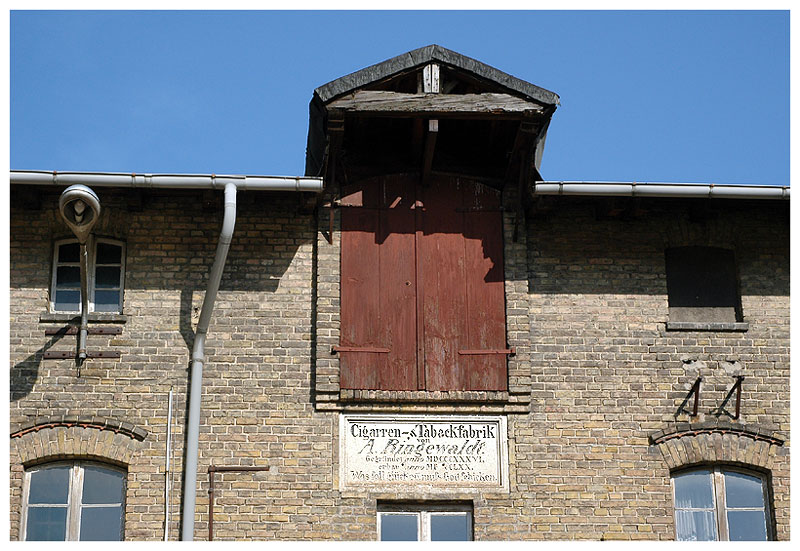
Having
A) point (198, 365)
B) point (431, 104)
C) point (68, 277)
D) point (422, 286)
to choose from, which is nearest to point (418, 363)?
point (422, 286)

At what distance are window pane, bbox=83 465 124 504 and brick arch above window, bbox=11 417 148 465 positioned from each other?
5.8 inches

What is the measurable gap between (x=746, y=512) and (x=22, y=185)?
324 inches

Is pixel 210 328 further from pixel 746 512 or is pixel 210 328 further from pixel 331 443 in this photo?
pixel 746 512

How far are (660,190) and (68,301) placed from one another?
641 centimetres

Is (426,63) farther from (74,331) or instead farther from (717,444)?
(717,444)

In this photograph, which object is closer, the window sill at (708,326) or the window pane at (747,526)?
the window pane at (747,526)

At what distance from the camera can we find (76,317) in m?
12.6

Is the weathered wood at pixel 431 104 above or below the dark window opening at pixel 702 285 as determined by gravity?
above

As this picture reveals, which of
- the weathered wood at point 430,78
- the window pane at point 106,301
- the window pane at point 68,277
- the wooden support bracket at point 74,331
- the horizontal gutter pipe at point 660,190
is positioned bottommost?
the wooden support bracket at point 74,331

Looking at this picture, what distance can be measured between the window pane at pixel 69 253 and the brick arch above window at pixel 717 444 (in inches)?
253

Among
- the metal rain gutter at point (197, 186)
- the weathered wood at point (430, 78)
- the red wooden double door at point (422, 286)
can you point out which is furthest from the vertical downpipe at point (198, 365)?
the weathered wood at point (430, 78)

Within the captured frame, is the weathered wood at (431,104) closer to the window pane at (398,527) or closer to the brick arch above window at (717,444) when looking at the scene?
the brick arch above window at (717,444)

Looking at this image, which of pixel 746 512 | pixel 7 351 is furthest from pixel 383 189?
pixel 746 512

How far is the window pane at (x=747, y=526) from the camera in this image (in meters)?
12.2
